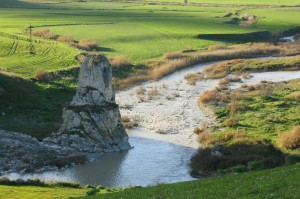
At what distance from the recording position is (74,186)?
→ 45.6 m

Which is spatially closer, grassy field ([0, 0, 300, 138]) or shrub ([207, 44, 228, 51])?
grassy field ([0, 0, 300, 138])

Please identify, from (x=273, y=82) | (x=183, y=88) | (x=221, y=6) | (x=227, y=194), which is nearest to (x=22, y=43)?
(x=183, y=88)

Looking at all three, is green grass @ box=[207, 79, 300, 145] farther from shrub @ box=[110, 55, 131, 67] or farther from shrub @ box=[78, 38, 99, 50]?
shrub @ box=[78, 38, 99, 50]

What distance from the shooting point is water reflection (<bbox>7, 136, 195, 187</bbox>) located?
5012cm

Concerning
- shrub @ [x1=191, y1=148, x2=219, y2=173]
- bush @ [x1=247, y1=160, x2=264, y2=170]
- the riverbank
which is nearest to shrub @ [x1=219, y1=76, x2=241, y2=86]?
the riverbank

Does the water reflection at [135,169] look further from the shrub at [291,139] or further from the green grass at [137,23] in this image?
the green grass at [137,23]

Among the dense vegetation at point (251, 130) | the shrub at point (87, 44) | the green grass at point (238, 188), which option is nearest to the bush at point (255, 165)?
the dense vegetation at point (251, 130)

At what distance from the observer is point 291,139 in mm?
53969

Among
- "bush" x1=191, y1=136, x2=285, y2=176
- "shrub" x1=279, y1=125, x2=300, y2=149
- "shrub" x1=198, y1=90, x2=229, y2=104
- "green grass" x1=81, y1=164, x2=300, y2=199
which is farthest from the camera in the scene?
"shrub" x1=198, y1=90, x2=229, y2=104

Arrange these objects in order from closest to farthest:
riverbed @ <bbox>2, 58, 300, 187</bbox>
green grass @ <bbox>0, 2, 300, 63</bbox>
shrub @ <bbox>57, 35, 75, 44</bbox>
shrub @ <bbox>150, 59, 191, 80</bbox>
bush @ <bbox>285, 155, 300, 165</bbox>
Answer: bush @ <bbox>285, 155, 300, 165</bbox> < riverbed @ <bbox>2, 58, 300, 187</bbox> < shrub @ <bbox>150, 59, 191, 80</bbox> < shrub @ <bbox>57, 35, 75, 44</bbox> < green grass @ <bbox>0, 2, 300, 63</bbox>

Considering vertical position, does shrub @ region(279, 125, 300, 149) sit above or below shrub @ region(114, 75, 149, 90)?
above

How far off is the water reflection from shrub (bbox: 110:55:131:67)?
35.1 meters

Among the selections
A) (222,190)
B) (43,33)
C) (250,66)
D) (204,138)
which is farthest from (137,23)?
(222,190)

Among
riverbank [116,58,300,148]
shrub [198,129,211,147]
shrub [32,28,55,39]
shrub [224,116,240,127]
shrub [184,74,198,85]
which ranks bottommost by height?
riverbank [116,58,300,148]
